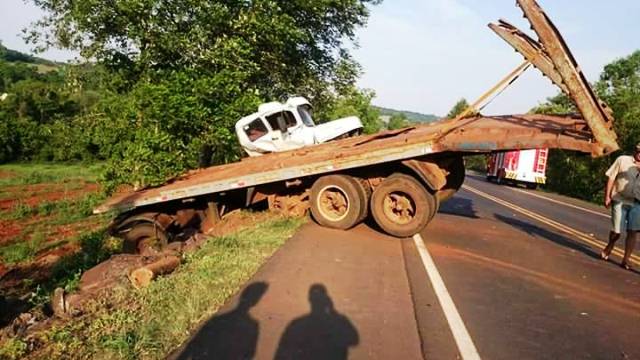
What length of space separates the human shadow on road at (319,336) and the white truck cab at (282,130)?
25.7 feet

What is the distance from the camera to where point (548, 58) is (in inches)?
327

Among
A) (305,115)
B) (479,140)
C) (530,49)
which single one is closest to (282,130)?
(305,115)

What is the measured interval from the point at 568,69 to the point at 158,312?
7091mm

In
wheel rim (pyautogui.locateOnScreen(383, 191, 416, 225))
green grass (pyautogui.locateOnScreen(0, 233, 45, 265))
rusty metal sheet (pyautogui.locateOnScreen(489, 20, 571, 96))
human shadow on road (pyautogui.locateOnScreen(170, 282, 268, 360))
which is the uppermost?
rusty metal sheet (pyautogui.locateOnScreen(489, 20, 571, 96))

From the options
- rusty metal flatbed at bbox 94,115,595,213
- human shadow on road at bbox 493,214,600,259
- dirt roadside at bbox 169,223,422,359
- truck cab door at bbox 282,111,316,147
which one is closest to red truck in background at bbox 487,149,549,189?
Answer: human shadow on road at bbox 493,214,600,259

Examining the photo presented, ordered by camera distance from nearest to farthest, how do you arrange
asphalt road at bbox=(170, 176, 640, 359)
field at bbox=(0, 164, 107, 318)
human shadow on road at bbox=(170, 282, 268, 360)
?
human shadow on road at bbox=(170, 282, 268, 360) → asphalt road at bbox=(170, 176, 640, 359) → field at bbox=(0, 164, 107, 318)

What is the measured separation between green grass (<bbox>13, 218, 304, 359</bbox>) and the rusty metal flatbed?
8.51 feet

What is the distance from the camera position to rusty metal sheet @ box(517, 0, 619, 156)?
7.91 metres

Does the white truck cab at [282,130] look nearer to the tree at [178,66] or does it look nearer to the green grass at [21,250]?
the tree at [178,66]

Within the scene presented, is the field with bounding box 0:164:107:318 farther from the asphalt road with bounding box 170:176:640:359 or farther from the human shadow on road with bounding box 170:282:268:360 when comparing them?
the asphalt road with bounding box 170:176:640:359

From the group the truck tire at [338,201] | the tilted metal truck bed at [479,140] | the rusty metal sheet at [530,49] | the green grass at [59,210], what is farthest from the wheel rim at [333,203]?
the green grass at [59,210]

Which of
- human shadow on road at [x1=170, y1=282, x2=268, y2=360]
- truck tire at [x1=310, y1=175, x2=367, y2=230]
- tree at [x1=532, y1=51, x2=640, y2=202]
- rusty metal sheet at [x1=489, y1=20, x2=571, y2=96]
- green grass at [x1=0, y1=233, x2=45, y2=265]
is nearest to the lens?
human shadow on road at [x1=170, y1=282, x2=268, y2=360]

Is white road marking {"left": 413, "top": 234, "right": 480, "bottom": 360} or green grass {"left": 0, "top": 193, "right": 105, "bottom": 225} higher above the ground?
white road marking {"left": 413, "top": 234, "right": 480, "bottom": 360}

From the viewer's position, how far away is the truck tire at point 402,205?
365 inches
